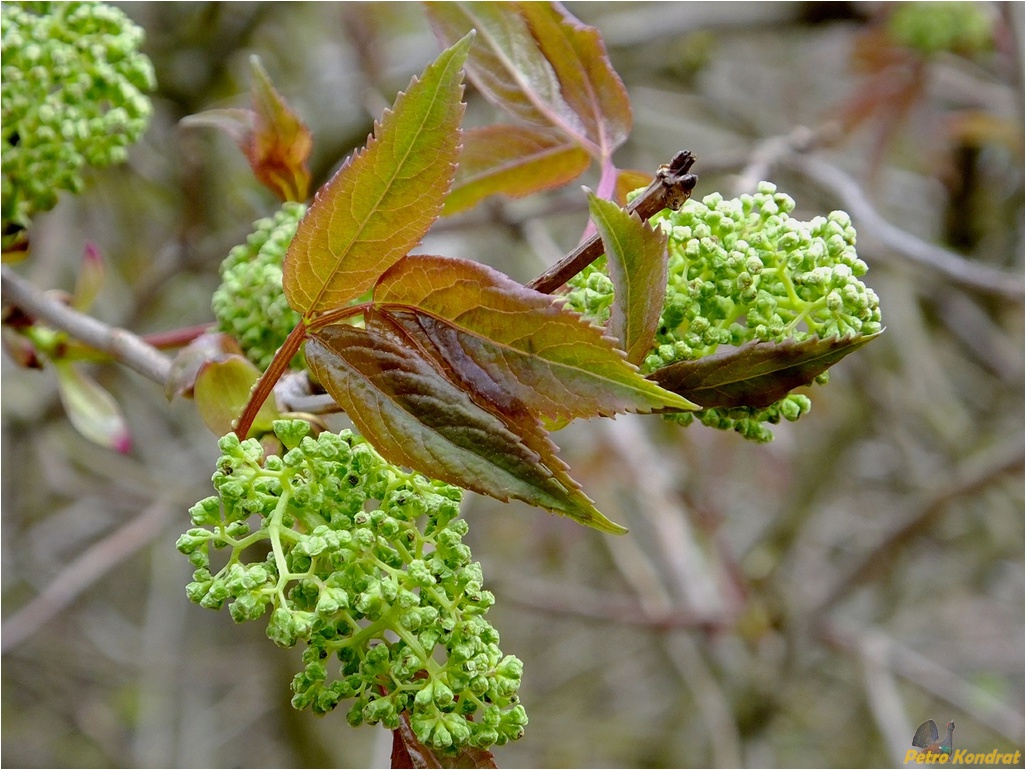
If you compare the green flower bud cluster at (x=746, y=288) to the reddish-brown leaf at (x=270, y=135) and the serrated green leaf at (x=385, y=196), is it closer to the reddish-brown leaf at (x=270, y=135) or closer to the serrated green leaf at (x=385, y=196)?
the serrated green leaf at (x=385, y=196)

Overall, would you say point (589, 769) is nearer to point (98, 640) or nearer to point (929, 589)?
point (929, 589)

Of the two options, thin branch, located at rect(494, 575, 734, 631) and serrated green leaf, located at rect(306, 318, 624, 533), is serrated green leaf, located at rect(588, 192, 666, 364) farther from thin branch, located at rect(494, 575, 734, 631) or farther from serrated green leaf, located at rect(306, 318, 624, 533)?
thin branch, located at rect(494, 575, 734, 631)

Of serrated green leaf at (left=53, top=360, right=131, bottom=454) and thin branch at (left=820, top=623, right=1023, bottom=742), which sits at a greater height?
serrated green leaf at (left=53, top=360, right=131, bottom=454)

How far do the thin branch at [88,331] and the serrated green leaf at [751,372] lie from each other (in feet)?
1.70

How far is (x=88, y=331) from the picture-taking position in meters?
0.96

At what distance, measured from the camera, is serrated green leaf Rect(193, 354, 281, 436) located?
0.77 meters

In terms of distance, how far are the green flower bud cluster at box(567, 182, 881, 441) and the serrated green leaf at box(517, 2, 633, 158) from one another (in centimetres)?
19

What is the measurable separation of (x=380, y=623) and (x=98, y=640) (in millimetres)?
3460

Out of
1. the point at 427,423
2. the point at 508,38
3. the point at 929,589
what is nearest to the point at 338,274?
the point at 427,423

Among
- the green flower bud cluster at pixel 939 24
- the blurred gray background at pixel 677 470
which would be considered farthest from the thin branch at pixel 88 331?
the green flower bud cluster at pixel 939 24

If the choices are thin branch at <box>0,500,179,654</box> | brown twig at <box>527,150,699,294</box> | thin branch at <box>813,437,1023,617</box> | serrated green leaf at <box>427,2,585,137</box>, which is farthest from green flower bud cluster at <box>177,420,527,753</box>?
thin branch at <box>0,500,179,654</box>

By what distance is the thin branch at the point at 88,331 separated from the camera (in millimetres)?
899

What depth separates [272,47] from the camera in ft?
Result: 9.34

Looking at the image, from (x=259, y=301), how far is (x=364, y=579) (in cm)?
39
